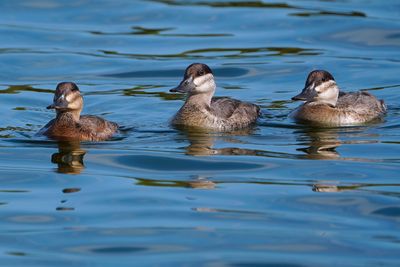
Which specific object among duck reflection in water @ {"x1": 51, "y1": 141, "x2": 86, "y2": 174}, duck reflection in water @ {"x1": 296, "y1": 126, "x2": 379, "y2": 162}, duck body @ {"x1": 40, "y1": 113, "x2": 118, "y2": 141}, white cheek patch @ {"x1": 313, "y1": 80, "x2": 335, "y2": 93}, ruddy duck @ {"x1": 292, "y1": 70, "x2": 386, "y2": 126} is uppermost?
white cheek patch @ {"x1": 313, "y1": 80, "x2": 335, "y2": 93}

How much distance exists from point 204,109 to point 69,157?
3031 millimetres

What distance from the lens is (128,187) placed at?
1377cm

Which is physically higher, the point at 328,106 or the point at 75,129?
the point at 328,106

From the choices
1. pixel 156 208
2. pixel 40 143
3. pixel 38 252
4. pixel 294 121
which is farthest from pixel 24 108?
pixel 38 252

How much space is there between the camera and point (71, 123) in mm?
16516

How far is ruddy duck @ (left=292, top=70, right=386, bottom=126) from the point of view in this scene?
18.3m

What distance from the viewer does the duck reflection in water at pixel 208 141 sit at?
15773 mm

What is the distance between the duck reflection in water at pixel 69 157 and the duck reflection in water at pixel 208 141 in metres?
1.43

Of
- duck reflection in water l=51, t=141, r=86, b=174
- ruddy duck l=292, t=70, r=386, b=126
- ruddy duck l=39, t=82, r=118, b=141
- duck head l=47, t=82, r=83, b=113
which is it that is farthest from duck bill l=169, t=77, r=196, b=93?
duck reflection in water l=51, t=141, r=86, b=174

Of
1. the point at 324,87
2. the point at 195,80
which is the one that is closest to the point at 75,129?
the point at 195,80

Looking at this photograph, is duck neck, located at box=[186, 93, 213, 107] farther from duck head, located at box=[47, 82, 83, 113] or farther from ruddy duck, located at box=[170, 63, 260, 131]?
duck head, located at box=[47, 82, 83, 113]

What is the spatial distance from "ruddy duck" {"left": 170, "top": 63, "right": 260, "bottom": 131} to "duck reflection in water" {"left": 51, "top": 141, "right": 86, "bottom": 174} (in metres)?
2.10

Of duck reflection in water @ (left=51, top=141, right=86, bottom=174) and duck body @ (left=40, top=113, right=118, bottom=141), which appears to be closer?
duck reflection in water @ (left=51, top=141, right=86, bottom=174)

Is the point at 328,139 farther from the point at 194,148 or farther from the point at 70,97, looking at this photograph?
the point at 70,97
